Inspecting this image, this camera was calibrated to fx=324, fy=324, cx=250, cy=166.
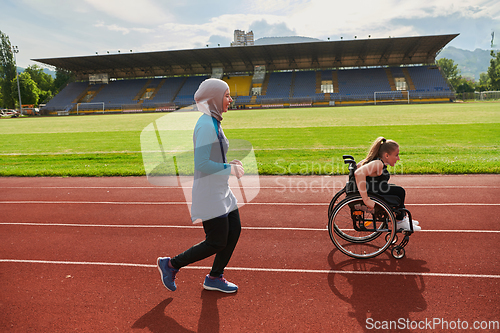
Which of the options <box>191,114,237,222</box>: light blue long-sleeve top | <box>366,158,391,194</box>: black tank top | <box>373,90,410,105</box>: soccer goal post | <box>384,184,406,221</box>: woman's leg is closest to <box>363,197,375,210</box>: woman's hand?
<box>366,158,391,194</box>: black tank top

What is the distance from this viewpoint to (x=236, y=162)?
2977 millimetres

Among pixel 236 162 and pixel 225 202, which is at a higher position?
pixel 236 162

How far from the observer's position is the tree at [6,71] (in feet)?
216

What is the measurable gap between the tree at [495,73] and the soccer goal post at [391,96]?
3820 cm

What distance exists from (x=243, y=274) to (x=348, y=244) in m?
1.62

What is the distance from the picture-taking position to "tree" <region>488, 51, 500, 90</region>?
73375mm

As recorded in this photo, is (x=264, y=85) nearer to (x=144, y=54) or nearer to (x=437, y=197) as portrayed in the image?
(x=144, y=54)

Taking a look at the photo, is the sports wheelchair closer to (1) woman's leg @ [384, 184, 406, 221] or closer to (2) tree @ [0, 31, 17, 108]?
(1) woman's leg @ [384, 184, 406, 221]

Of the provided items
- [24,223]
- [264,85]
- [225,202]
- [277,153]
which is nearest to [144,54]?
[264,85]

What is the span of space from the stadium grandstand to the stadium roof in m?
0.15

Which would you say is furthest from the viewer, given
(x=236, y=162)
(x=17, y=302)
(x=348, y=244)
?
(x=348, y=244)

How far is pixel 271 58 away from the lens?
194ft

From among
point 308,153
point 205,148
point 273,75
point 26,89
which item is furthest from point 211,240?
point 26,89

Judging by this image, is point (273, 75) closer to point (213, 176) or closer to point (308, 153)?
point (308, 153)
